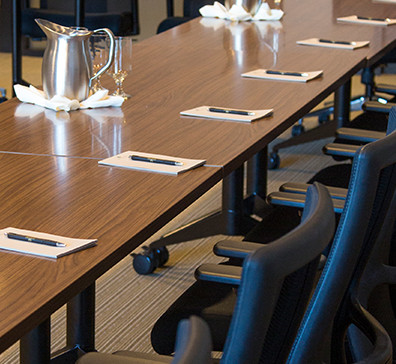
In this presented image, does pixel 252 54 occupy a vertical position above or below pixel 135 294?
above

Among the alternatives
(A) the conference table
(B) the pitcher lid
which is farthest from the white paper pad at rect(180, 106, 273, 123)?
(B) the pitcher lid

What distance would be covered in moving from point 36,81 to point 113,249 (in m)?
4.93

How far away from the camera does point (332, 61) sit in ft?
9.40

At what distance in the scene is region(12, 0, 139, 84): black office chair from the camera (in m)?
4.32

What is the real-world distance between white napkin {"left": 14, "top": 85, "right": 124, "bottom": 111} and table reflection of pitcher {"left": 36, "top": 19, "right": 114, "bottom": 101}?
2 centimetres

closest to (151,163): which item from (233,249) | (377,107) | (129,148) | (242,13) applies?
(129,148)

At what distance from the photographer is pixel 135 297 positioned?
2777mm

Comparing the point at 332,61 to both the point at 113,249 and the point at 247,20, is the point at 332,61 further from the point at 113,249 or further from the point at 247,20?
the point at 113,249

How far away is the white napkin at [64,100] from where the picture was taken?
2.11 meters

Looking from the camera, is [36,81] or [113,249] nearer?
[113,249]

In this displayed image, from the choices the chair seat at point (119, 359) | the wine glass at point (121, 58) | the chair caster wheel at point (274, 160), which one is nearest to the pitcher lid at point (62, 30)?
the wine glass at point (121, 58)

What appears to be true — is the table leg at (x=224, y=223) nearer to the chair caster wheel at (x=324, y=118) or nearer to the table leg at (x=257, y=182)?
the table leg at (x=257, y=182)

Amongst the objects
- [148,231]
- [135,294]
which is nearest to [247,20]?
[135,294]

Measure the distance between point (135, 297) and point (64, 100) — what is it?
36.0 inches
